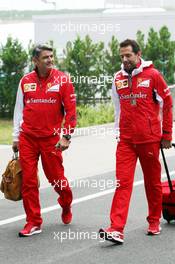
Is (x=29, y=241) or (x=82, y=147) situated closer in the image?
(x=29, y=241)

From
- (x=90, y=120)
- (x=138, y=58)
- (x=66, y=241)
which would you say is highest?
(x=138, y=58)

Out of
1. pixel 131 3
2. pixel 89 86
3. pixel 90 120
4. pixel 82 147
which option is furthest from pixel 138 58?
pixel 131 3

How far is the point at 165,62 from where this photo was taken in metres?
23.8

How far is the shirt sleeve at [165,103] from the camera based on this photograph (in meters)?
7.70

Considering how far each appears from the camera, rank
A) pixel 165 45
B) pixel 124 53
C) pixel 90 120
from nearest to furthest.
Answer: pixel 124 53 < pixel 90 120 < pixel 165 45

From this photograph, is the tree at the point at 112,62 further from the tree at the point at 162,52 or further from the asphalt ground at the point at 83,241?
the asphalt ground at the point at 83,241

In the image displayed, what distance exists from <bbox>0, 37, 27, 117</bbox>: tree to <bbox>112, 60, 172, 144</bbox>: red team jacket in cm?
1303

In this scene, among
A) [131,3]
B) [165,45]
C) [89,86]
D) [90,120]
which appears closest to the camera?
[90,120]

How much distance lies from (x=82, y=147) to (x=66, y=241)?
7.95 m

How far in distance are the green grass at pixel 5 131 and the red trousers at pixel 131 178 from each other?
897 cm

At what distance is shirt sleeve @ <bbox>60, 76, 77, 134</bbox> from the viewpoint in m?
7.95

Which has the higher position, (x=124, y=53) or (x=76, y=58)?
(x=124, y=53)

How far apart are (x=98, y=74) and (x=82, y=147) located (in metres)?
6.59

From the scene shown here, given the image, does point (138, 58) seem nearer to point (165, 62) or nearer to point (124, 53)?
point (124, 53)
